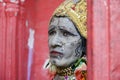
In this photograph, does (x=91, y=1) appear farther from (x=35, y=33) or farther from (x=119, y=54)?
(x=35, y=33)

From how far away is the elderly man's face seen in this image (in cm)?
144

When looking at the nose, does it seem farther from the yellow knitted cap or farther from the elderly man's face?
the yellow knitted cap

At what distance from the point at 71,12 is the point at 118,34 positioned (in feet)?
2.36

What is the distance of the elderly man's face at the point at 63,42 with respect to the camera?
1.44 m

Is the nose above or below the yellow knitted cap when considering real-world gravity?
below

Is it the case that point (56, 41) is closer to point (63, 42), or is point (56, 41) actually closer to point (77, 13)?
point (63, 42)

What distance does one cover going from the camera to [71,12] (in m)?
1.49

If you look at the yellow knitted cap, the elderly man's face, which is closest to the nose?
the elderly man's face

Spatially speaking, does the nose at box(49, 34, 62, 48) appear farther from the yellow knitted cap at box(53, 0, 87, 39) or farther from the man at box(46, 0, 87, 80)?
the yellow knitted cap at box(53, 0, 87, 39)

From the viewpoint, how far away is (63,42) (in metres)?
1.45

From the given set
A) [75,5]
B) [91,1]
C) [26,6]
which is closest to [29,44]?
[26,6]

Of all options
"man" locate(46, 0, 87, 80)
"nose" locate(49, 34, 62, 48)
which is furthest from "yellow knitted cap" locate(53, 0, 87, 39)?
"nose" locate(49, 34, 62, 48)

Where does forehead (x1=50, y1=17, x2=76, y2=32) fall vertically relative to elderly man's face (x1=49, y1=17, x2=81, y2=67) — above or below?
above

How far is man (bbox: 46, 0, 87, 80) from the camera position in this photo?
1454 mm
